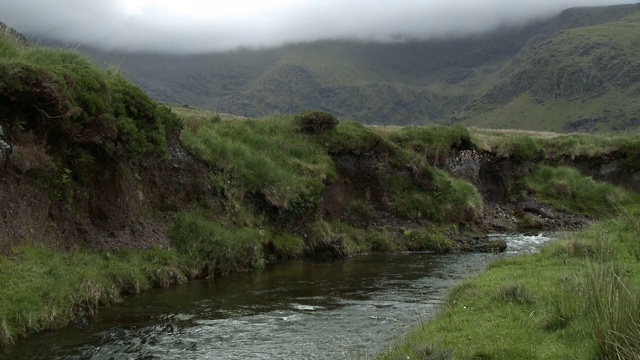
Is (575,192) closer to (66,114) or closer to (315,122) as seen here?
(315,122)

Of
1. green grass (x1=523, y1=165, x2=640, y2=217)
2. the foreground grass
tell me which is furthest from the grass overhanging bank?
the foreground grass

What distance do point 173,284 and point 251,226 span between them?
616 centimetres

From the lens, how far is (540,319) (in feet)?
35.7

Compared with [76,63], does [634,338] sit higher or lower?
lower

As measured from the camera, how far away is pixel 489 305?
1275 centimetres

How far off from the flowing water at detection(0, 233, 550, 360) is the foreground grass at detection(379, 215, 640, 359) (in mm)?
1371

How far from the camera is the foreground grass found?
27.0ft

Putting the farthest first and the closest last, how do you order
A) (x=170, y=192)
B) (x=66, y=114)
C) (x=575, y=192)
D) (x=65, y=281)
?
(x=575, y=192) < (x=170, y=192) < (x=66, y=114) < (x=65, y=281)

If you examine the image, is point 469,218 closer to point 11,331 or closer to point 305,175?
point 305,175

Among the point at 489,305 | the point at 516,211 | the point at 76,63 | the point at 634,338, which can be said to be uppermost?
the point at 76,63

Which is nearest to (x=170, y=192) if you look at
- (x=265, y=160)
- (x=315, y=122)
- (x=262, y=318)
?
(x=265, y=160)

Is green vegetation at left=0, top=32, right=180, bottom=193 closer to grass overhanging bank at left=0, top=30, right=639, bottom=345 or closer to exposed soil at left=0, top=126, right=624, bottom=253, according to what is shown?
grass overhanging bank at left=0, top=30, right=639, bottom=345

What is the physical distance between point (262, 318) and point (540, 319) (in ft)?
23.6

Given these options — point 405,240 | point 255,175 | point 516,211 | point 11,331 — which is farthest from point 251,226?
point 516,211
